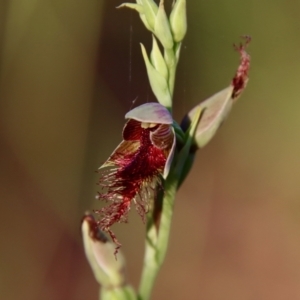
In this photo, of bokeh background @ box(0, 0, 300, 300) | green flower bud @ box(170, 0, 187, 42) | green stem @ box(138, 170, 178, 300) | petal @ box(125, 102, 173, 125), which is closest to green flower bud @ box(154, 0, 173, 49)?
green flower bud @ box(170, 0, 187, 42)

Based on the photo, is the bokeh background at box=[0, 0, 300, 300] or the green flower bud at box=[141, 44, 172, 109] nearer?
the green flower bud at box=[141, 44, 172, 109]

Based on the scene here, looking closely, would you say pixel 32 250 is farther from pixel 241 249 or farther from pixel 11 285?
pixel 241 249

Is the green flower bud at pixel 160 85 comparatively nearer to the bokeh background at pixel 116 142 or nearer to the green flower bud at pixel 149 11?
the green flower bud at pixel 149 11

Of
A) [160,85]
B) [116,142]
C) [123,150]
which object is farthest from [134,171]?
[116,142]

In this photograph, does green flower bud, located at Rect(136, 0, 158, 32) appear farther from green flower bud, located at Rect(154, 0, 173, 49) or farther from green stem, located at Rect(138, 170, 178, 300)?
green stem, located at Rect(138, 170, 178, 300)

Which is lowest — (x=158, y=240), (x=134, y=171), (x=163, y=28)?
(x=158, y=240)

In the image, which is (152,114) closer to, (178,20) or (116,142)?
(178,20)
